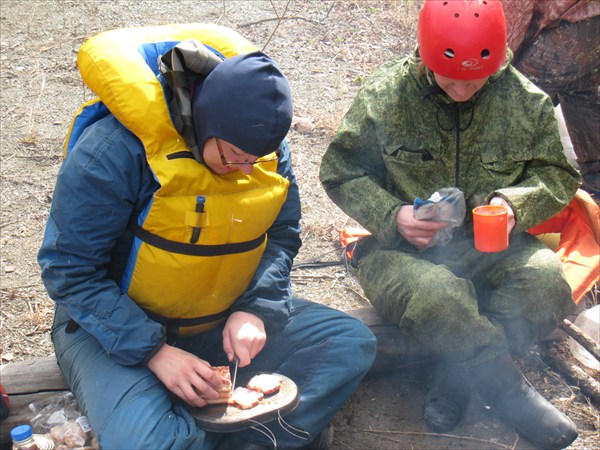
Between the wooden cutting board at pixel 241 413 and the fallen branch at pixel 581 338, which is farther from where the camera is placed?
the fallen branch at pixel 581 338

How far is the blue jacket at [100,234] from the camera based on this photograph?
7.99 ft

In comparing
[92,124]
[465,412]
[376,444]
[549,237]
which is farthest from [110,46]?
[549,237]

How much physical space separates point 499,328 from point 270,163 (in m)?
1.22

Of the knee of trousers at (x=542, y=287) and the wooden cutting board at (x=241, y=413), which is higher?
the knee of trousers at (x=542, y=287)

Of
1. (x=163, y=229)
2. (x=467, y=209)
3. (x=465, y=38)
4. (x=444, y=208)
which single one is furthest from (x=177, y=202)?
(x=467, y=209)

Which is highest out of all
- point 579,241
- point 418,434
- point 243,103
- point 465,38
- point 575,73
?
point 465,38

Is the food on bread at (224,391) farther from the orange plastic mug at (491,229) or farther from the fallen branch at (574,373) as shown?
the fallen branch at (574,373)

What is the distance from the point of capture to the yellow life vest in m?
2.45

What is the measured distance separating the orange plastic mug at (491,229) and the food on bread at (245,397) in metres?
1.06

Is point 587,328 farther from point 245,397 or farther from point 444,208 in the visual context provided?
point 245,397

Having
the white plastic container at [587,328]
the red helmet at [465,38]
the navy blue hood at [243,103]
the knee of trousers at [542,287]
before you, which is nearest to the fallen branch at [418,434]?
the knee of trousers at [542,287]

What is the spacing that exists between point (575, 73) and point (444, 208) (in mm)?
2028

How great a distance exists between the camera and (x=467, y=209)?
3248mm

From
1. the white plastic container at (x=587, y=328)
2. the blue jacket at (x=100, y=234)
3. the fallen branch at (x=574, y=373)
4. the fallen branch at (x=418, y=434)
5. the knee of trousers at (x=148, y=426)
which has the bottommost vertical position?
the fallen branch at (x=418, y=434)
